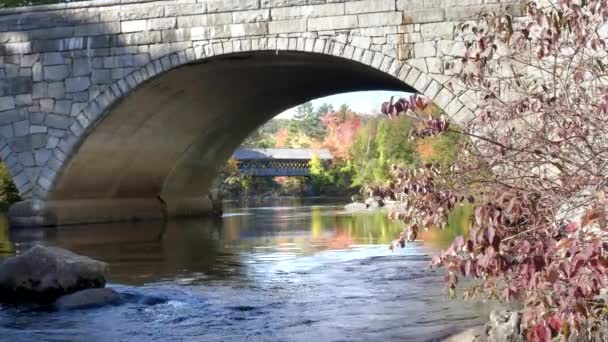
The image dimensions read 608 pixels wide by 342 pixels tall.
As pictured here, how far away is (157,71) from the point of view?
46.3 feet

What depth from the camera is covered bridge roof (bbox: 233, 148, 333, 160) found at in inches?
2071

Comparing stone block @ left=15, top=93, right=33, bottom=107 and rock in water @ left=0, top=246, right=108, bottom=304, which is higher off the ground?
stone block @ left=15, top=93, right=33, bottom=107

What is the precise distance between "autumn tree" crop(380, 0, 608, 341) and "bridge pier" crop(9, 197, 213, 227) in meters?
13.0

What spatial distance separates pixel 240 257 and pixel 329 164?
42355 mm

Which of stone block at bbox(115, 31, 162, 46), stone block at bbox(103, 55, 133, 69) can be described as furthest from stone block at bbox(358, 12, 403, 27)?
stone block at bbox(103, 55, 133, 69)

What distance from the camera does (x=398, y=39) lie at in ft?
41.9

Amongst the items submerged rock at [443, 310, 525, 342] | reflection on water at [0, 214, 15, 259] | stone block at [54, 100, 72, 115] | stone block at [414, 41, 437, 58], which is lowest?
submerged rock at [443, 310, 525, 342]

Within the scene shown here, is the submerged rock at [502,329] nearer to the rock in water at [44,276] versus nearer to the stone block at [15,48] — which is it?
the rock in water at [44,276]

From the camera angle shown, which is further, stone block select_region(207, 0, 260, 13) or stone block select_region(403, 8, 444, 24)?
stone block select_region(207, 0, 260, 13)

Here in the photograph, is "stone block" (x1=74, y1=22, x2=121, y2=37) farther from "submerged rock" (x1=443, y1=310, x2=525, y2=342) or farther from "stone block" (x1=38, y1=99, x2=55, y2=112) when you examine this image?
"submerged rock" (x1=443, y1=310, x2=525, y2=342)

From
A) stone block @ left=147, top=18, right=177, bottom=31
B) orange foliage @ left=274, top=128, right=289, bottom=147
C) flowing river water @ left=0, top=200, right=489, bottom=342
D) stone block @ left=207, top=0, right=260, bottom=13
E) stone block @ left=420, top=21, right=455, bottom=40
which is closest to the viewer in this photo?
flowing river water @ left=0, top=200, right=489, bottom=342

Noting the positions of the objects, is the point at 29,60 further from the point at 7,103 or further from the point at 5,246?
the point at 5,246

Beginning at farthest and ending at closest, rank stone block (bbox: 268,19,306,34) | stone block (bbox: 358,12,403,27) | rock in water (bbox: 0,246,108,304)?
stone block (bbox: 268,19,306,34) < stone block (bbox: 358,12,403,27) < rock in water (bbox: 0,246,108,304)

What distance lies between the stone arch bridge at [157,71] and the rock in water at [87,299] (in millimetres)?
6659
